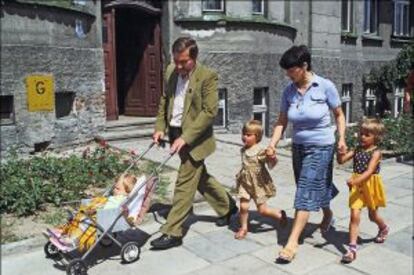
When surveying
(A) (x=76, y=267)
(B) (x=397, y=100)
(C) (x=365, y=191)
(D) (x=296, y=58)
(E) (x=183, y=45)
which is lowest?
(A) (x=76, y=267)

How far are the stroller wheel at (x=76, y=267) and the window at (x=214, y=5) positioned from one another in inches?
334

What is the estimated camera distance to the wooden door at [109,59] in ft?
35.7

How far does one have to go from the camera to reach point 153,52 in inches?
466

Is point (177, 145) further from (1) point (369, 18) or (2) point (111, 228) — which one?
(1) point (369, 18)

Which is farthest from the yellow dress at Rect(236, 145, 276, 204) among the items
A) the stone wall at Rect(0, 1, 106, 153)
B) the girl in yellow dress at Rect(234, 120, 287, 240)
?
the stone wall at Rect(0, 1, 106, 153)

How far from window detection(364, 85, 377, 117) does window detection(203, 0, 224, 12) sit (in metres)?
7.45

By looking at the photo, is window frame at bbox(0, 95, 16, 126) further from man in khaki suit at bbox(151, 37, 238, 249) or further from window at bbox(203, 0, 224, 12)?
window at bbox(203, 0, 224, 12)

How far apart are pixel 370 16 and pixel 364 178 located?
14696 mm

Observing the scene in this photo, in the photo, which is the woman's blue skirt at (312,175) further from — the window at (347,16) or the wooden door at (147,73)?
the window at (347,16)

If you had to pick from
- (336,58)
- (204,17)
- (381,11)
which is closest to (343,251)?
(204,17)

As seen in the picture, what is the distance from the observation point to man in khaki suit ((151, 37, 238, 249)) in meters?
5.08

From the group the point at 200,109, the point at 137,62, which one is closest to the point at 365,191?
the point at 200,109

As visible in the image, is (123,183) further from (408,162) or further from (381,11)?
(381,11)

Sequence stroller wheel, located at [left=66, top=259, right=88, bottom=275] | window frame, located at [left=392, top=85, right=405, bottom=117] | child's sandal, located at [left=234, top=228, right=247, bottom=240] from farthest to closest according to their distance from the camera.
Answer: window frame, located at [left=392, top=85, right=405, bottom=117] → child's sandal, located at [left=234, top=228, right=247, bottom=240] → stroller wheel, located at [left=66, top=259, right=88, bottom=275]
